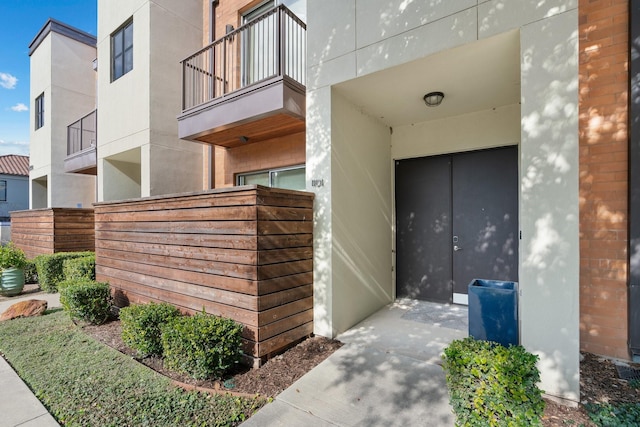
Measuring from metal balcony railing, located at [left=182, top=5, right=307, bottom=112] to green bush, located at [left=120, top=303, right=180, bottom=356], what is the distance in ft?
12.4

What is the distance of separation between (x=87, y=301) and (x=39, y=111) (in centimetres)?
1159

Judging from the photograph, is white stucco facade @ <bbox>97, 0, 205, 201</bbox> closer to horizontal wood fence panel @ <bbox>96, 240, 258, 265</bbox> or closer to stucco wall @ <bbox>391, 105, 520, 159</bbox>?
horizontal wood fence panel @ <bbox>96, 240, 258, 265</bbox>

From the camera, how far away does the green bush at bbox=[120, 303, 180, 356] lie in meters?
3.85

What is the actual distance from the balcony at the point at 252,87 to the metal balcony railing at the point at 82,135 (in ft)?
18.2

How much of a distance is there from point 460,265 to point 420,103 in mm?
2750

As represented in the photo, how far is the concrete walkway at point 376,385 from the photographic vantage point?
8.77 ft

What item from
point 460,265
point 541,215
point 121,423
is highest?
point 541,215

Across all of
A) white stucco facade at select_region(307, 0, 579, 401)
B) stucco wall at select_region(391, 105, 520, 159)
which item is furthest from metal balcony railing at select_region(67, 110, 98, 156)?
stucco wall at select_region(391, 105, 520, 159)

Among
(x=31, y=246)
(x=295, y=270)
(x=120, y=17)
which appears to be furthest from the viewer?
(x=31, y=246)

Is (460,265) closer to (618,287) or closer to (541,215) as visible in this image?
(618,287)

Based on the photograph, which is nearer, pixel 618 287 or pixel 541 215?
pixel 541 215

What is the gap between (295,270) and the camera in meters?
4.06

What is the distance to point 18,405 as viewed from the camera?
2.93 m

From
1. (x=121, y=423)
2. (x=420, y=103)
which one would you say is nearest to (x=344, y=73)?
(x=420, y=103)
